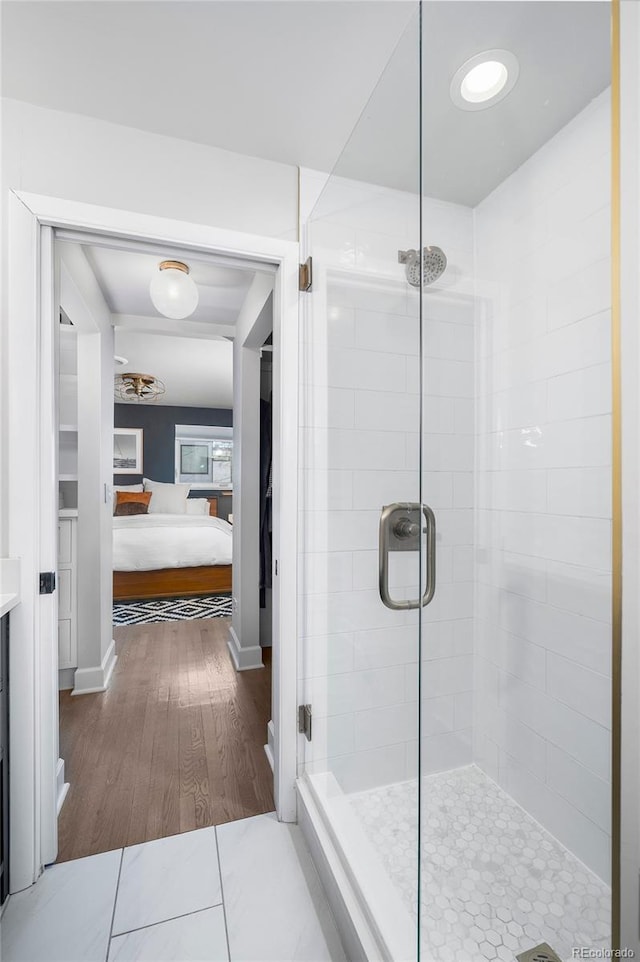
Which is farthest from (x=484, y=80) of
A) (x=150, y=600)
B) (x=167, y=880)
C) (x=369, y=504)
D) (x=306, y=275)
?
(x=150, y=600)

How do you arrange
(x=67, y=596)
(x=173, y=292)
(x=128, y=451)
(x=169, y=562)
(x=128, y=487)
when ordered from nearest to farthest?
(x=173, y=292)
(x=67, y=596)
(x=169, y=562)
(x=128, y=487)
(x=128, y=451)

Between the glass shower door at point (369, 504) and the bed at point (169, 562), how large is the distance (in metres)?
3.19

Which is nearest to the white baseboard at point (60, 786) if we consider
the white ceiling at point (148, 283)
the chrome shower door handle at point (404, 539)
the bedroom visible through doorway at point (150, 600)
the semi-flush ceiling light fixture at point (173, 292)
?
the bedroom visible through doorway at point (150, 600)

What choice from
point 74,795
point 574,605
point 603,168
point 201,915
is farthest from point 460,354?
point 74,795

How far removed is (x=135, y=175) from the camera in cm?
146

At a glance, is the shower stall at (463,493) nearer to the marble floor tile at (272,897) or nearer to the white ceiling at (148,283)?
the marble floor tile at (272,897)

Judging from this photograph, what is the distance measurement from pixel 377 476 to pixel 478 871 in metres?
1.11

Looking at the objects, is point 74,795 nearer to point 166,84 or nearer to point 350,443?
point 350,443

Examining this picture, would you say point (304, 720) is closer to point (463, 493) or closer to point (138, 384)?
point (463, 493)

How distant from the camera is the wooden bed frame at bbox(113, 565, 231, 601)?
441 cm

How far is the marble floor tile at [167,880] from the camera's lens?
1.25 m

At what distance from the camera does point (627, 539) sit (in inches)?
22.0

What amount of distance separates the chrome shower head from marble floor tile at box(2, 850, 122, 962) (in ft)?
6.38

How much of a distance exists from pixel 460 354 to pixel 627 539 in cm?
96
